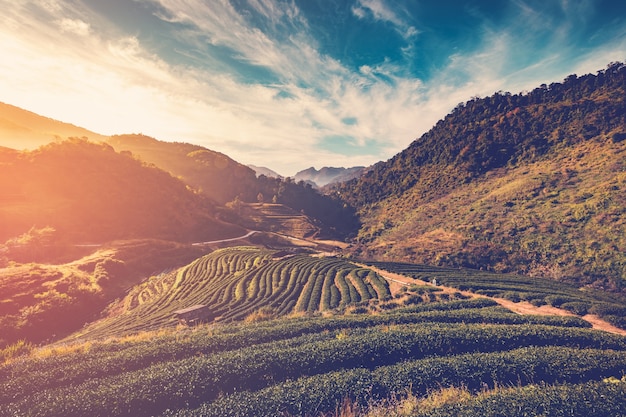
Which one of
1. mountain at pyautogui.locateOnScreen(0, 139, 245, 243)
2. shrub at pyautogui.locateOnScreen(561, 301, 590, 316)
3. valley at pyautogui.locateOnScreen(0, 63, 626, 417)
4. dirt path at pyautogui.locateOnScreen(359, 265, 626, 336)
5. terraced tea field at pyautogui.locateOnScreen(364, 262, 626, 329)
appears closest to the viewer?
valley at pyautogui.locateOnScreen(0, 63, 626, 417)

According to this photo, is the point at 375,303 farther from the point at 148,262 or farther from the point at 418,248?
the point at 148,262

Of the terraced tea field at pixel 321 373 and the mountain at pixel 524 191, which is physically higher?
the mountain at pixel 524 191

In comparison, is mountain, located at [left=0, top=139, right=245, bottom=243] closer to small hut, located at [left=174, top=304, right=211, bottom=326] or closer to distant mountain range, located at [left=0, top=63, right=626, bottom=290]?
distant mountain range, located at [left=0, top=63, right=626, bottom=290]

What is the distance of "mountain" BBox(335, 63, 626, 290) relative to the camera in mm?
53281

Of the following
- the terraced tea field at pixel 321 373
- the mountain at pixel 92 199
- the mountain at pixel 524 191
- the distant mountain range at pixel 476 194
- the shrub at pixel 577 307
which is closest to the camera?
the terraced tea field at pixel 321 373

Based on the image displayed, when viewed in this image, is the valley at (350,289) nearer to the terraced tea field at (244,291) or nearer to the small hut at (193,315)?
the small hut at (193,315)

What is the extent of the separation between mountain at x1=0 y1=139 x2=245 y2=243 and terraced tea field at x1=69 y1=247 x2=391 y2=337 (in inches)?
1840

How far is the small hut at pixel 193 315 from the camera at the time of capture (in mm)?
32344

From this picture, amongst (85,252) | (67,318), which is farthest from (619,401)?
(85,252)

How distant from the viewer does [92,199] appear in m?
95.4

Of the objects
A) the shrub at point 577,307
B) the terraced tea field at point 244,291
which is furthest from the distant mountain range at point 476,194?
the terraced tea field at point 244,291

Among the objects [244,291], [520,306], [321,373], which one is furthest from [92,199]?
[520,306]

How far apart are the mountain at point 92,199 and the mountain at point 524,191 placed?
7792cm

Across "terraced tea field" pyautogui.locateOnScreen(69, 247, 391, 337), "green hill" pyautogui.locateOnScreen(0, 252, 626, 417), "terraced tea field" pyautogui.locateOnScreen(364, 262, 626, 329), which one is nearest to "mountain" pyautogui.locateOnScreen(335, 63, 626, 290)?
"terraced tea field" pyautogui.locateOnScreen(364, 262, 626, 329)
